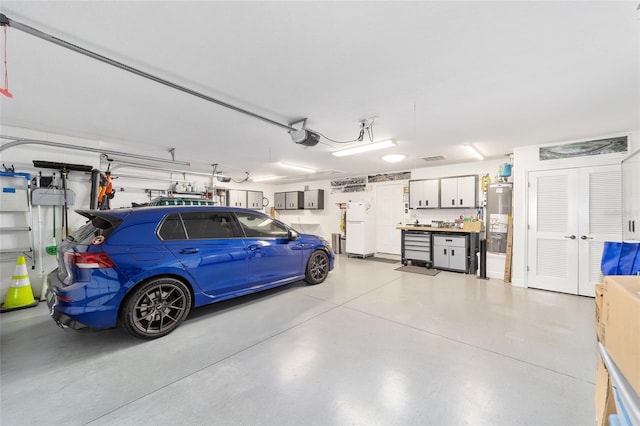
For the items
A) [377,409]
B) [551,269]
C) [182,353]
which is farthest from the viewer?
[551,269]

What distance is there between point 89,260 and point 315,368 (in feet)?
7.54

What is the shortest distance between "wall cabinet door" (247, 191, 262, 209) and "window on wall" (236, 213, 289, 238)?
17.4 feet

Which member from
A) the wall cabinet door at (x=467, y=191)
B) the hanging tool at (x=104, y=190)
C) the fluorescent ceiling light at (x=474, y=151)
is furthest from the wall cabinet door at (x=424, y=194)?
the hanging tool at (x=104, y=190)

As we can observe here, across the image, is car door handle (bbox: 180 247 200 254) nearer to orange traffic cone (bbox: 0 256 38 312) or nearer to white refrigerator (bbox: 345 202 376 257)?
orange traffic cone (bbox: 0 256 38 312)

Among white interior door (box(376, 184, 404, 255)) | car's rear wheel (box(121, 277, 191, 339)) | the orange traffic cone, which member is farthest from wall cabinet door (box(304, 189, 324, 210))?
the orange traffic cone

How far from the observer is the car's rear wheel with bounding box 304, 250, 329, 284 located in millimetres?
4383

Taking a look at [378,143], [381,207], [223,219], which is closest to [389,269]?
[381,207]

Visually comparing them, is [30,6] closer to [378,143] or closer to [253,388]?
[253,388]

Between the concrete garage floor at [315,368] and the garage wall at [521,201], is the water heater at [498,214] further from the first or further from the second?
the concrete garage floor at [315,368]

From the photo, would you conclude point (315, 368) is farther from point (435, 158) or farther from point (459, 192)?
point (459, 192)

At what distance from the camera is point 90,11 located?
1.51 m

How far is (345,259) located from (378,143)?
13.8 feet

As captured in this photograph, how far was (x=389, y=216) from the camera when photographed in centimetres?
760

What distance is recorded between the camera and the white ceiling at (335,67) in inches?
60.2
